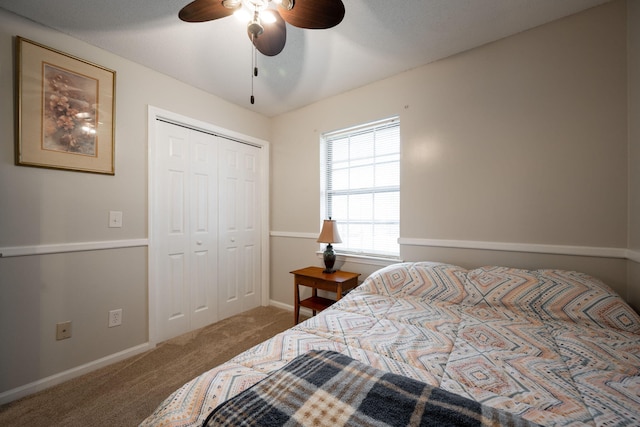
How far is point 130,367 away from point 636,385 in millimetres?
2848

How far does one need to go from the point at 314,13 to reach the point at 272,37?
30 centimetres

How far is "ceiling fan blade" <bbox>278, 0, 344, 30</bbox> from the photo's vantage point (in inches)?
48.1

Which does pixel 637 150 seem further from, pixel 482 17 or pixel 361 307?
pixel 361 307

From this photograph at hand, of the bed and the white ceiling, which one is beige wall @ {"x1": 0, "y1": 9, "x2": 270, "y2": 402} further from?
the bed

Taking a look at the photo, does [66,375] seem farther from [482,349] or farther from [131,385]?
[482,349]

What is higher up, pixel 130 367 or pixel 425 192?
pixel 425 192

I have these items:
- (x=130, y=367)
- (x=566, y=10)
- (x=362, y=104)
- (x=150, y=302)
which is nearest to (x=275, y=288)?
(x=150, y=302)

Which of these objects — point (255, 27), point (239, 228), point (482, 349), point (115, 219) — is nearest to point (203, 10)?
point (255, 27)

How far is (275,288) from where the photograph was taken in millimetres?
3373

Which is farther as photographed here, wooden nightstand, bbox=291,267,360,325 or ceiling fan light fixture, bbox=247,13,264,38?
wooden nightstand, bbox=291,267,360,325

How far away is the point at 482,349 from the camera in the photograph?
44.5 inches

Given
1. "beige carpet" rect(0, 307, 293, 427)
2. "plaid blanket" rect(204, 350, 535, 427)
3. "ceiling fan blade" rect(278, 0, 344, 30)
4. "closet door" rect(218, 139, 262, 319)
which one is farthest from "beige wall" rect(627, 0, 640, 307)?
"closet door" rect(218, 139, 262, 319)

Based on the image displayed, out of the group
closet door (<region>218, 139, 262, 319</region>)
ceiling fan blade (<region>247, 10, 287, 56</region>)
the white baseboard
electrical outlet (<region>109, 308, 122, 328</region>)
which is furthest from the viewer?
closet door (<region>218, 139, 262, 319</region>)

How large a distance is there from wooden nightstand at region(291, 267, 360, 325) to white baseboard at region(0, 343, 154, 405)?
4.64 feet
